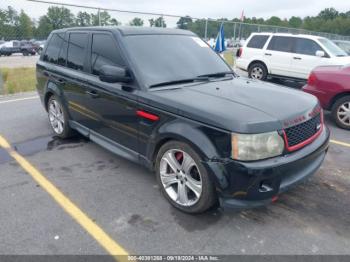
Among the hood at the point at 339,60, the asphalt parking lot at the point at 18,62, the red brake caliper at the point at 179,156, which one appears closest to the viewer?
the red brake caliper at the point at 179,156

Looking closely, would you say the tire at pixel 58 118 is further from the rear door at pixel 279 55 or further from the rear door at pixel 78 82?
the rear door at pixel 279 55

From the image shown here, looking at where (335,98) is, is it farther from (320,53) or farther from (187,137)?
(187,137)

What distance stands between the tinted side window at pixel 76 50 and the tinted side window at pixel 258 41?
311 inches

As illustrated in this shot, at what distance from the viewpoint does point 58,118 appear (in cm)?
522

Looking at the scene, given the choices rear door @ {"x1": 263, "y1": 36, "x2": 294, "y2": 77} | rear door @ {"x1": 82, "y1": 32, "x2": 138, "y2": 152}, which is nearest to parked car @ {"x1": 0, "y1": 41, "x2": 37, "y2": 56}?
rear door @ {"x1": 263, "y1": 36, "x2": 294, "y2": 77}

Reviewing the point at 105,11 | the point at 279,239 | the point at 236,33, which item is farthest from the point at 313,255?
the point at 236,33

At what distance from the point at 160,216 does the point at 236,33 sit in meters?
18.3

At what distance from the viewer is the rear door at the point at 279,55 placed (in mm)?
10258

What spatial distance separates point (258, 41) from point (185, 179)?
918 centimetres

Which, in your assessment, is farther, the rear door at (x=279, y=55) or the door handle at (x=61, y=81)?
the rear door at (x=279, y=55)

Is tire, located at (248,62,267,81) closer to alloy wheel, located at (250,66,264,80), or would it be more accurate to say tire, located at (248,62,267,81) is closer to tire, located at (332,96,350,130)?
alloy wheel, located at (250,66,264,80)

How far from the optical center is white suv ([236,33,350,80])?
9617 millimetres

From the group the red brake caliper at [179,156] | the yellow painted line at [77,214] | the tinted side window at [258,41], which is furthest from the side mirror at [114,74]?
the tinted side window at [258,41]

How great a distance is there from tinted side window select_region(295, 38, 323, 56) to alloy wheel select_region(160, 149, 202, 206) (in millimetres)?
8334
